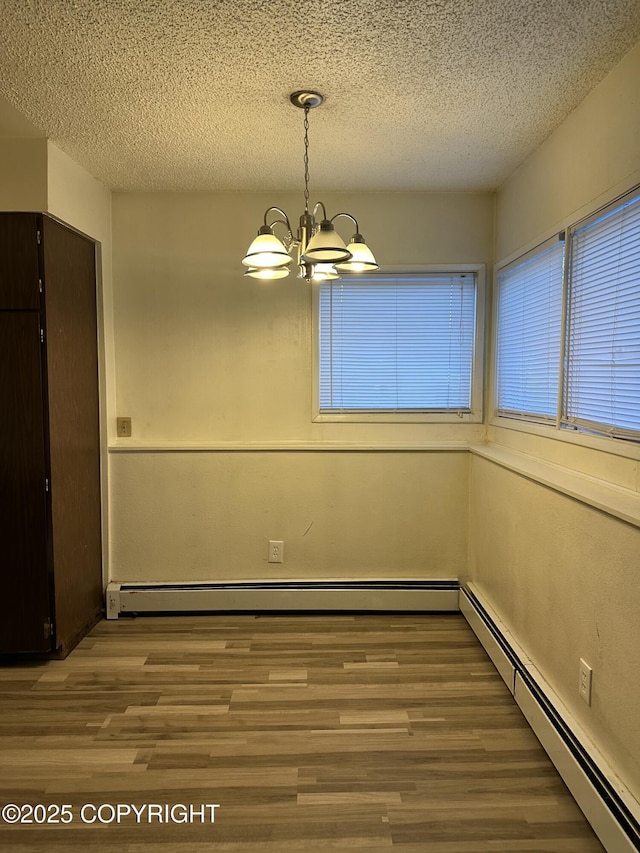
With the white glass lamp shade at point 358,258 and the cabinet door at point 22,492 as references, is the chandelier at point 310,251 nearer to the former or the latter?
the white glass lamp shade at point 358,258

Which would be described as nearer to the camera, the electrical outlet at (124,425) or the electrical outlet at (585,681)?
the electrical outlet at (585,681)

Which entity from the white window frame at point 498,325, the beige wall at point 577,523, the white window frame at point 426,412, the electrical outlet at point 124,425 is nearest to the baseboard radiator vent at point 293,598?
the beige wall at point 577,523

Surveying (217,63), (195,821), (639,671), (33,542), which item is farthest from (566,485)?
(33,542)

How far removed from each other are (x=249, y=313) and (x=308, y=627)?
1885mm

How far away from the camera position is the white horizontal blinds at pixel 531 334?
236 cm

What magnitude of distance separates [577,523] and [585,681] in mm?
529

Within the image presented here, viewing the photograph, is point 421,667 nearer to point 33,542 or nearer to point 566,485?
point 566,485

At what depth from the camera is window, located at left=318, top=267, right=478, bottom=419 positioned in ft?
10.5

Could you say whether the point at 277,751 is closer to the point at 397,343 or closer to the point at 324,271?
the point at 324,271

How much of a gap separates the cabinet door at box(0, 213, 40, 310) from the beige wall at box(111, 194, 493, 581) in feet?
2.47

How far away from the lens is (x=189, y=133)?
2355mm

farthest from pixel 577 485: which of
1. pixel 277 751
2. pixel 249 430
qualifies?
pixel 249 430

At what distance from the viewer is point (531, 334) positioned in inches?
103

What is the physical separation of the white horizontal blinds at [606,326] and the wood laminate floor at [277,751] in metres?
1.30
